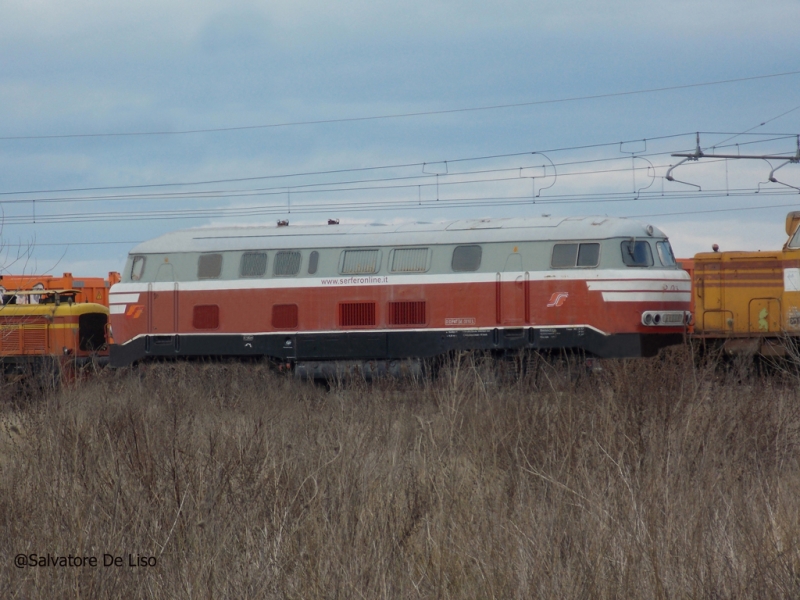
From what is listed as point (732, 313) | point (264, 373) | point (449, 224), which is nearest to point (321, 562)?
point (264, 373)

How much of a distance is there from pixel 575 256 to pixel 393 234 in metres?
3.42

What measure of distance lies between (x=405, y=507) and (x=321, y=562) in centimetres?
132

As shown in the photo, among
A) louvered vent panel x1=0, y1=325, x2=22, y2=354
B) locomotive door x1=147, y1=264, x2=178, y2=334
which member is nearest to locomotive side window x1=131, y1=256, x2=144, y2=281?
locomotive door x1=147, y1=264, x2=178, y2=334

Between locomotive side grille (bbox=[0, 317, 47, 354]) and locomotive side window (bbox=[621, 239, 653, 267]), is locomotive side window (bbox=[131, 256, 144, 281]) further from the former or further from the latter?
locomotive side window (bbox=[621, 239, 653, 267])

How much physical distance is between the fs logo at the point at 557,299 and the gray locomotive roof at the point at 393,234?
3.36 feet

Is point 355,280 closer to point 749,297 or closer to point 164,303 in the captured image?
point 164,303

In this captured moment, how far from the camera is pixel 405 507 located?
5715 mm

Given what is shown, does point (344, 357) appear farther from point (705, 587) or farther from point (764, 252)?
point (705, 587)

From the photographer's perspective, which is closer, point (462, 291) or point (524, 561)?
point (524, 561)

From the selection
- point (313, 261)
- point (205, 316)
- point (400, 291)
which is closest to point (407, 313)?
point (400, 291)

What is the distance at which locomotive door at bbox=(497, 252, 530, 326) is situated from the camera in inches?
591

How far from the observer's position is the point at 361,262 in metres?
15.9

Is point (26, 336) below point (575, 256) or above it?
below

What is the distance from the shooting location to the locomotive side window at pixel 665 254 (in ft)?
49.9
